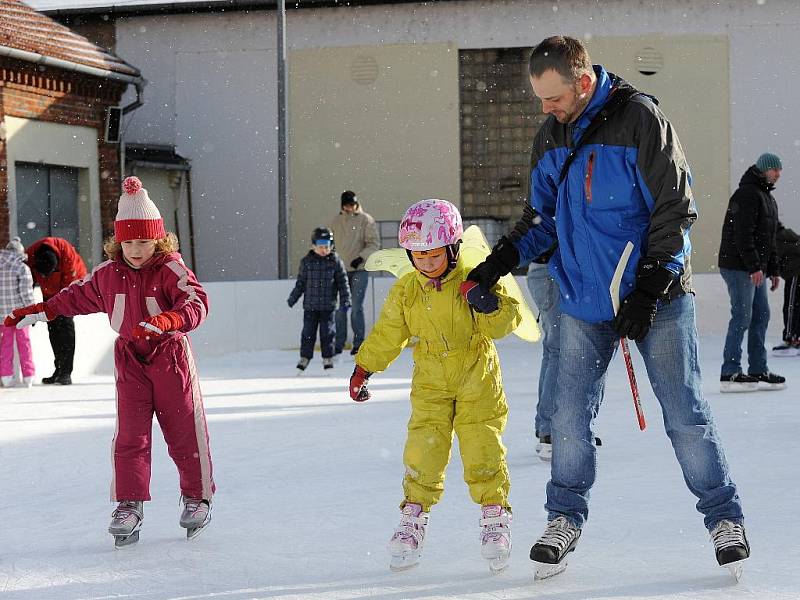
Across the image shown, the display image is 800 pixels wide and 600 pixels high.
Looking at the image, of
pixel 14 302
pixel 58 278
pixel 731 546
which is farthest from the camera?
pixel 58 278

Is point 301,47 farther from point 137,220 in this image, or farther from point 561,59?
point 561,59

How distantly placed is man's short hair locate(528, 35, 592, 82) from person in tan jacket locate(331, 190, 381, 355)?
32.9 ft

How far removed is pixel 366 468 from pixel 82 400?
14.2 feet

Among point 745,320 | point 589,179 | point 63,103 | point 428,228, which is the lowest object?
point 745,320

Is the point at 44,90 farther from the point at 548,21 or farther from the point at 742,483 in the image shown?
the point at 742,483

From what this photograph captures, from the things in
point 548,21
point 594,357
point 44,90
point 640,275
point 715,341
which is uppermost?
point 548,21

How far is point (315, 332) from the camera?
11578 millimetres

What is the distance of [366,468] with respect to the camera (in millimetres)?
5953

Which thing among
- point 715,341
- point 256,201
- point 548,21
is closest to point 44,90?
point 256,201

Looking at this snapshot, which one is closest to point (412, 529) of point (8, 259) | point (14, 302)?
point (14, 302)

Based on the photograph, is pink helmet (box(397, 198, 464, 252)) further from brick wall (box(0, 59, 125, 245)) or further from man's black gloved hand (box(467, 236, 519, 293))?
brick wall (box(0, 59, 125, 245))

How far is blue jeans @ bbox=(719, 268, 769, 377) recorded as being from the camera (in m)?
8.21

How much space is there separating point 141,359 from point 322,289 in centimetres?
725

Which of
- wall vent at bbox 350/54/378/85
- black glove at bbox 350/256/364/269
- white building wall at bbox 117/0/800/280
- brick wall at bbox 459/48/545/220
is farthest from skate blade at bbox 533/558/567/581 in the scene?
wall vent at bbox 350/54/378/85
